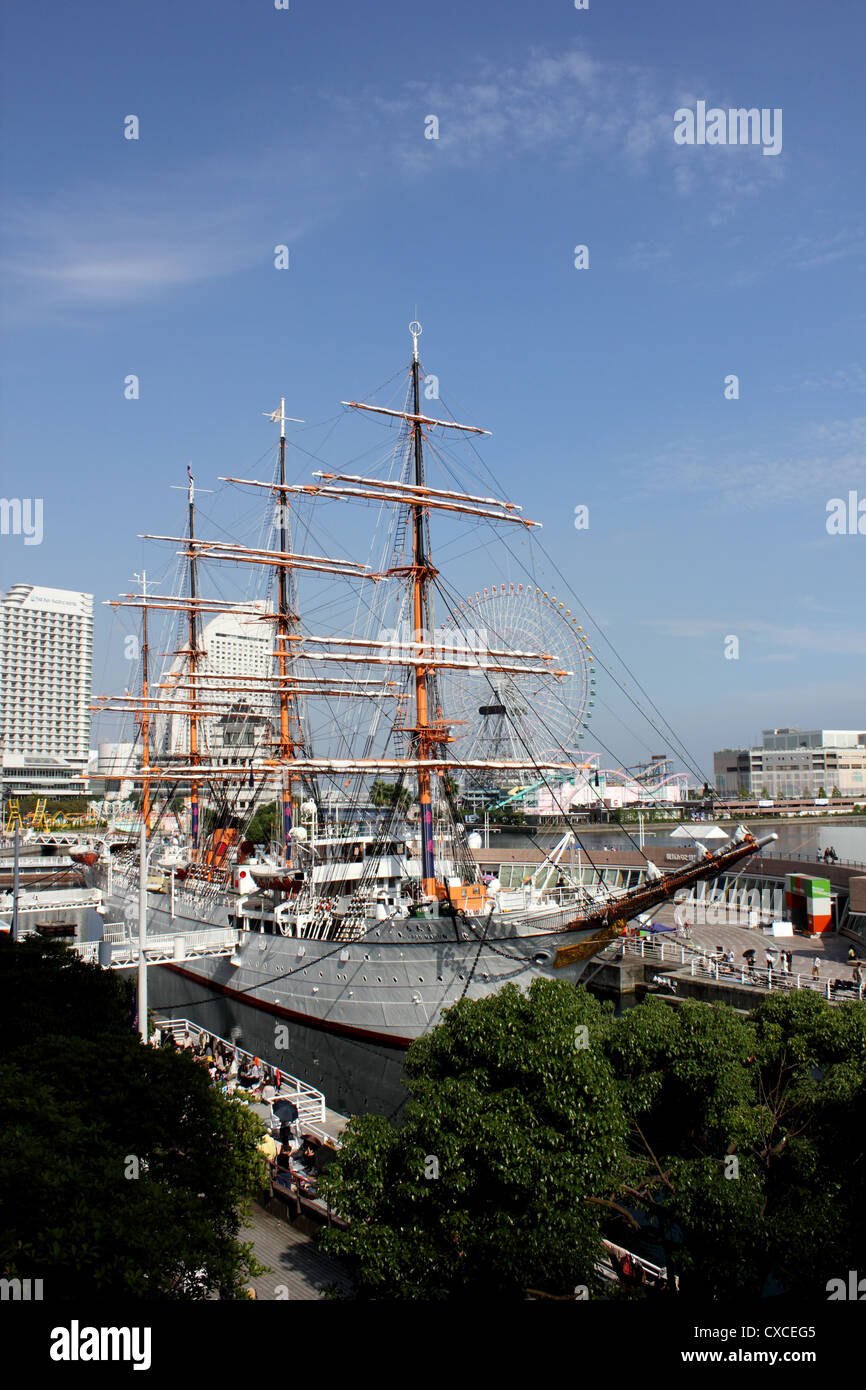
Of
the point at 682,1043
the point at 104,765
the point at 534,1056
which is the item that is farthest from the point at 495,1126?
the point at 104,765

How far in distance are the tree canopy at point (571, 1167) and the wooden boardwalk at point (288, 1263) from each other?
2.11 metres

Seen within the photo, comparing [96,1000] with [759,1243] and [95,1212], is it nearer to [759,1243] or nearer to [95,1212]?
[95,1212]

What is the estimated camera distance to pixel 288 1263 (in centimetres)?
1345

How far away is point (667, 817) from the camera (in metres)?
120

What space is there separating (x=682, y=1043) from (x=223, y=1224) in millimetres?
7181

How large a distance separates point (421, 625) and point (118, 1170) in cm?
2235

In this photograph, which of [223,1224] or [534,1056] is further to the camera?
[534,1056]

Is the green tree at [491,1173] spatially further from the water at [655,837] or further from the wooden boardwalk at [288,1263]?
the water at [655,837]

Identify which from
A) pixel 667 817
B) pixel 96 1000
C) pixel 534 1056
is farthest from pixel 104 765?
pixel 534 1056

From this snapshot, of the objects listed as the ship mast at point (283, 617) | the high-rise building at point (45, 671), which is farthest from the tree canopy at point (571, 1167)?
the high-rise building at point (45, 671)

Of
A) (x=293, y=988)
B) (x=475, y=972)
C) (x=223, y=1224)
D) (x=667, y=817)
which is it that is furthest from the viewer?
(x=667, y=817)

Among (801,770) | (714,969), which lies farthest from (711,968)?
(801,770)
